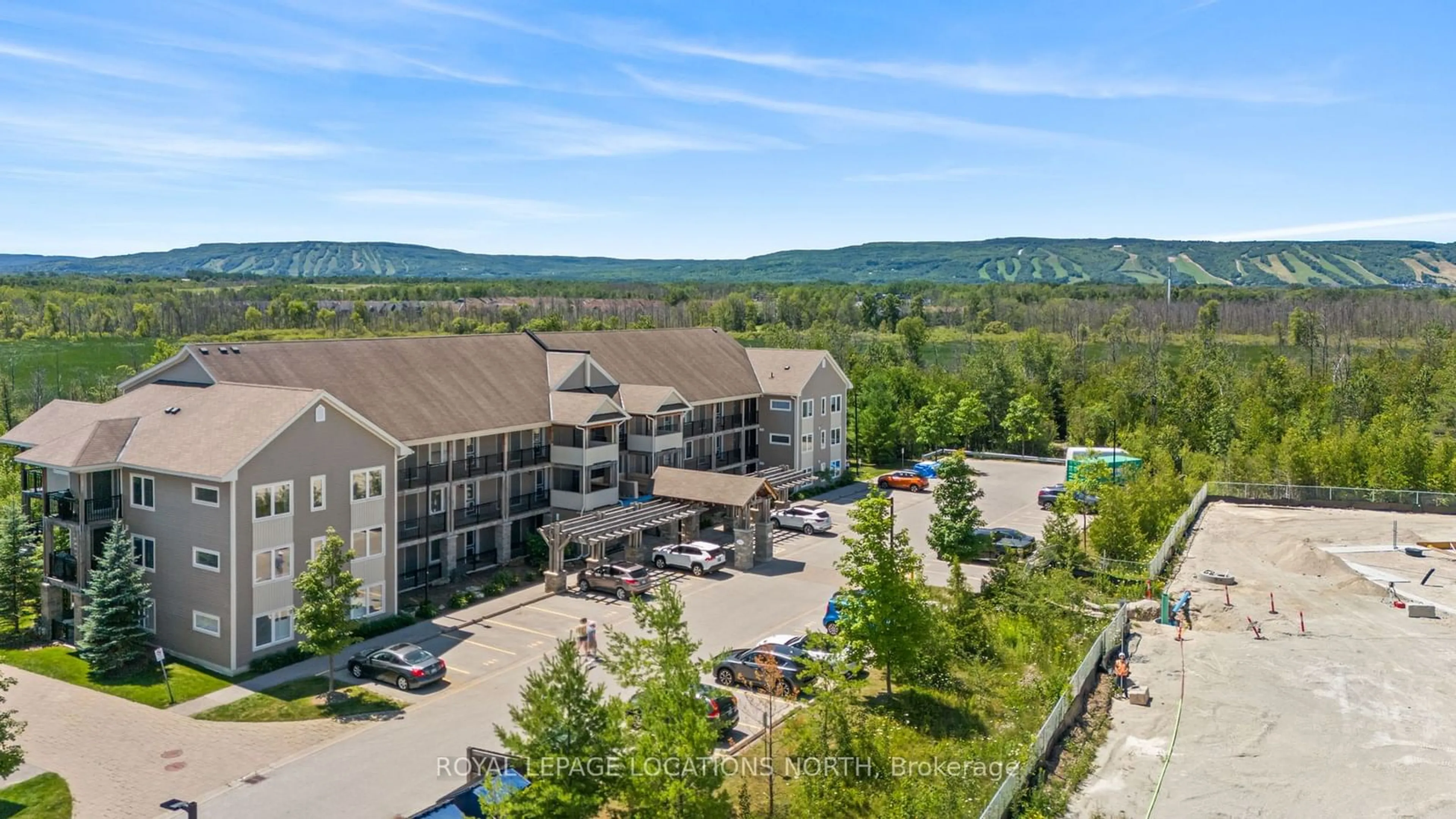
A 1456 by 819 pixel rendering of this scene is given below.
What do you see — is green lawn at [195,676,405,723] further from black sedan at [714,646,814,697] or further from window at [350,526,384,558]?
black sedan at [714,646,814,697]

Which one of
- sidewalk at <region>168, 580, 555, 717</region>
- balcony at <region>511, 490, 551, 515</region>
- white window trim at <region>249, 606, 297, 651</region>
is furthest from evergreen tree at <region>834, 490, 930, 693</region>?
balcony at <region>511, 490, 551, 515</region>

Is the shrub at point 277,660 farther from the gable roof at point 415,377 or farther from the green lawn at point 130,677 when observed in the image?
the gable roof at point 415,377

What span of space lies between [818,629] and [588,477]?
13375 mm

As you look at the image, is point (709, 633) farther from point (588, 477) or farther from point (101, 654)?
point (101, 654)

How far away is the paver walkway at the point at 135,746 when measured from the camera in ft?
71.3

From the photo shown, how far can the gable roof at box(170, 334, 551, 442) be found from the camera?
36750 millimetres

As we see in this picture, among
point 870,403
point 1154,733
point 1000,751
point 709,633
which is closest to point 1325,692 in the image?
point 1154,733

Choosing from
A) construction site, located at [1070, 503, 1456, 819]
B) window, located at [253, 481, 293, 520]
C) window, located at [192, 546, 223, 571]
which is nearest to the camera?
construction site, located at [1070, 503, 1456, 819]

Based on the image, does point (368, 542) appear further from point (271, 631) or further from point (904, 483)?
point (904, 483)

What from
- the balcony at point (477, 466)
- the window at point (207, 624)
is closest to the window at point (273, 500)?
the window at point (207, 624)

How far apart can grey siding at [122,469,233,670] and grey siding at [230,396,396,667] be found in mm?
486

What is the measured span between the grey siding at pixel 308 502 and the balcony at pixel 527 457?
7551mm

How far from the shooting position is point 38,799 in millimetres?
21453

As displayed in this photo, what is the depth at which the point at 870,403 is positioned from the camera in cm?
6906
